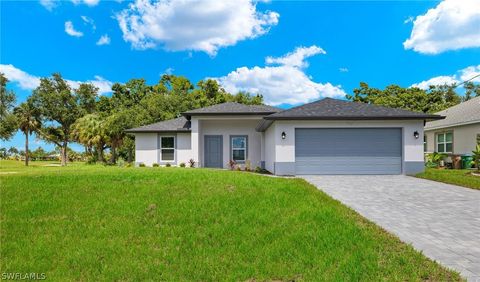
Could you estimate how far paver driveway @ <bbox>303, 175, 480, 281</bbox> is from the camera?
13.0ft

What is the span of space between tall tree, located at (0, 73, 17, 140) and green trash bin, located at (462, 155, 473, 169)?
39044mm

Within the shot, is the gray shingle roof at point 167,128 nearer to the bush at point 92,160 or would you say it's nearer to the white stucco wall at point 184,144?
the white stucco wall at point 184,144

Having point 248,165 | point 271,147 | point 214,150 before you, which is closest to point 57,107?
point 214,150

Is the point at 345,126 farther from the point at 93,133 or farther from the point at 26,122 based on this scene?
the point at 26,122

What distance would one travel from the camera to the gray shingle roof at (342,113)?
13023 millimetres

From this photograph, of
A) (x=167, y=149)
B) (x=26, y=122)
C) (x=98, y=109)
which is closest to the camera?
(x=167, y=149)

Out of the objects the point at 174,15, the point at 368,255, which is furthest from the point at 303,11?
the point at 368,255

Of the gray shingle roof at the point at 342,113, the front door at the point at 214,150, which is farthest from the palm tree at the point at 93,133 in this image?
the gray shingle roof at the point at 342,113

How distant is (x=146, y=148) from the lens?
1902 centimetres

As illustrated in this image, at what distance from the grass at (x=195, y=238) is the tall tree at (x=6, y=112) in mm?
28328

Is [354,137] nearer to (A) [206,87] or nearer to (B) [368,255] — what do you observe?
(B) [368,255]

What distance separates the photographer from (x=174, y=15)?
38.6ft

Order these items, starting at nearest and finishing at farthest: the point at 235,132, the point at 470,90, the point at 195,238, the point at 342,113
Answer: the point at 195,238 < the point at 342,113 < the point at 235,132 < the point at 470,90

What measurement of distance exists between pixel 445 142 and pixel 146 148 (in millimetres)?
20754
